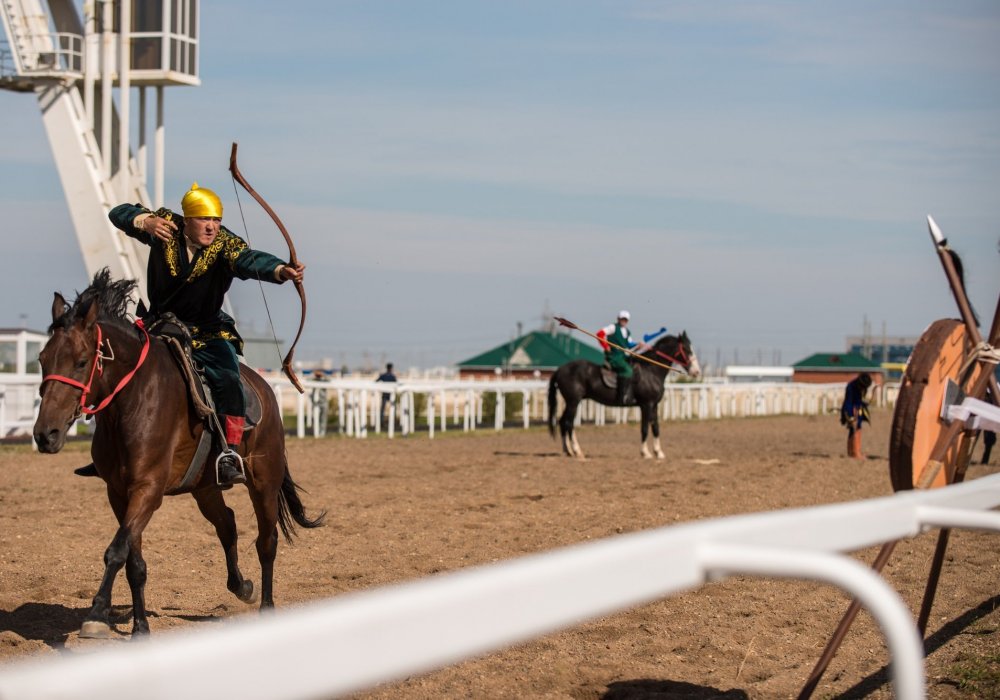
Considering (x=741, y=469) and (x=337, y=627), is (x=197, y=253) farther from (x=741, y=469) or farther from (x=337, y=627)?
(x=741, y=469)

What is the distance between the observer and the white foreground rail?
1336 millimetres

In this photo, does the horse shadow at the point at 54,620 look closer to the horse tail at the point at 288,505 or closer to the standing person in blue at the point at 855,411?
the horse tail at the point at 288,505

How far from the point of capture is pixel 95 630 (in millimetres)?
5773

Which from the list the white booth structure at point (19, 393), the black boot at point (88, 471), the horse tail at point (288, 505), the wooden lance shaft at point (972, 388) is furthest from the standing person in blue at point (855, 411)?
the black boot at point (88, 471)

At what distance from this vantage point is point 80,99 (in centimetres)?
2839

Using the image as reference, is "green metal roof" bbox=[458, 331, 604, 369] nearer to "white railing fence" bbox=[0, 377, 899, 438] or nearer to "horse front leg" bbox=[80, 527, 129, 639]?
"white railing fence" bbox=[0, 377, 899, 438]

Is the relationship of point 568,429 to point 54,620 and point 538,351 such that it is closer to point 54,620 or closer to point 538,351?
→ point 54,620

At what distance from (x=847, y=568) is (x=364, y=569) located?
22.3ft

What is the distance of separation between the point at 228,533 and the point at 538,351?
49528 millimetres

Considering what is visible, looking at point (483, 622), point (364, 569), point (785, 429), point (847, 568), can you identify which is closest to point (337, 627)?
point (483, 622)

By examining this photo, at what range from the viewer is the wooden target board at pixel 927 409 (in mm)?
4883

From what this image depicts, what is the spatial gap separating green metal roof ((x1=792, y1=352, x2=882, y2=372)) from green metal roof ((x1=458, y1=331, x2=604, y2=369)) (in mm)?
32768

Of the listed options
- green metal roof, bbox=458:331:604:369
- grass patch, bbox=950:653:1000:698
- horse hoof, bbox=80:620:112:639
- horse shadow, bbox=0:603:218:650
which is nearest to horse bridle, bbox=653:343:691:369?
horse shadow, bbox=0:603:218:650

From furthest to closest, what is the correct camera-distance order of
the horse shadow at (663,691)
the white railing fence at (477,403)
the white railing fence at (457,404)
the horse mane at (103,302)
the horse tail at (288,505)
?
the white railing fence at (477,403) < the white railing fence at (457,404) < the horse tail at (288,505) < the horse mane at (103,302) < the horse shadow at (663,691)
